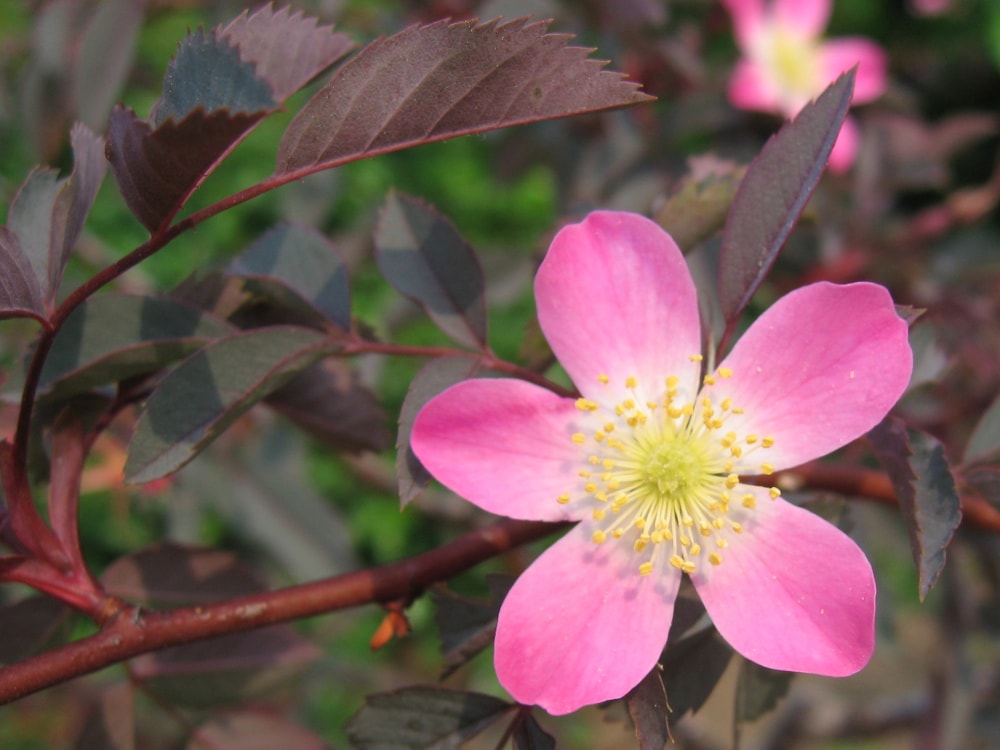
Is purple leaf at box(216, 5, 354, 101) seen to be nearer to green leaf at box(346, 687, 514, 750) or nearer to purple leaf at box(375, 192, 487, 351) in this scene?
purple leaf at box(375, 192, 487, 351)

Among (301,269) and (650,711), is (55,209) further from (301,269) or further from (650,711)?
(650,711)

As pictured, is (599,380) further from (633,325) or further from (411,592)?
(411,592)

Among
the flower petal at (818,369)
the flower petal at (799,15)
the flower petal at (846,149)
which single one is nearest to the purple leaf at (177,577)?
the flower petal at (818,369)

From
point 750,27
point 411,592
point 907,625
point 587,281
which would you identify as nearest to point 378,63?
point 587,281

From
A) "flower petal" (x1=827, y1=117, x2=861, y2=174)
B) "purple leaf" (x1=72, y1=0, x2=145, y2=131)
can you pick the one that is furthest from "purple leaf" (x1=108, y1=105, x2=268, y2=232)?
"flower petal" (x1=827, y1=117, x2=861, y2=174)

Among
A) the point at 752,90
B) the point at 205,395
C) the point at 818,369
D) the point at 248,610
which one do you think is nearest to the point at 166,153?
the point at 205,395

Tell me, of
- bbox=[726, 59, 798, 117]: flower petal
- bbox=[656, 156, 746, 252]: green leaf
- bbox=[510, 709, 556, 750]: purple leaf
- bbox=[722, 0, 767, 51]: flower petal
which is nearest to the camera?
bbox=[510, 709, 556, 750]: purple leaf

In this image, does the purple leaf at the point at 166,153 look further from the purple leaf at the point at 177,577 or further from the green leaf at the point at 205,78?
the purple leaf at the point at 177,577
